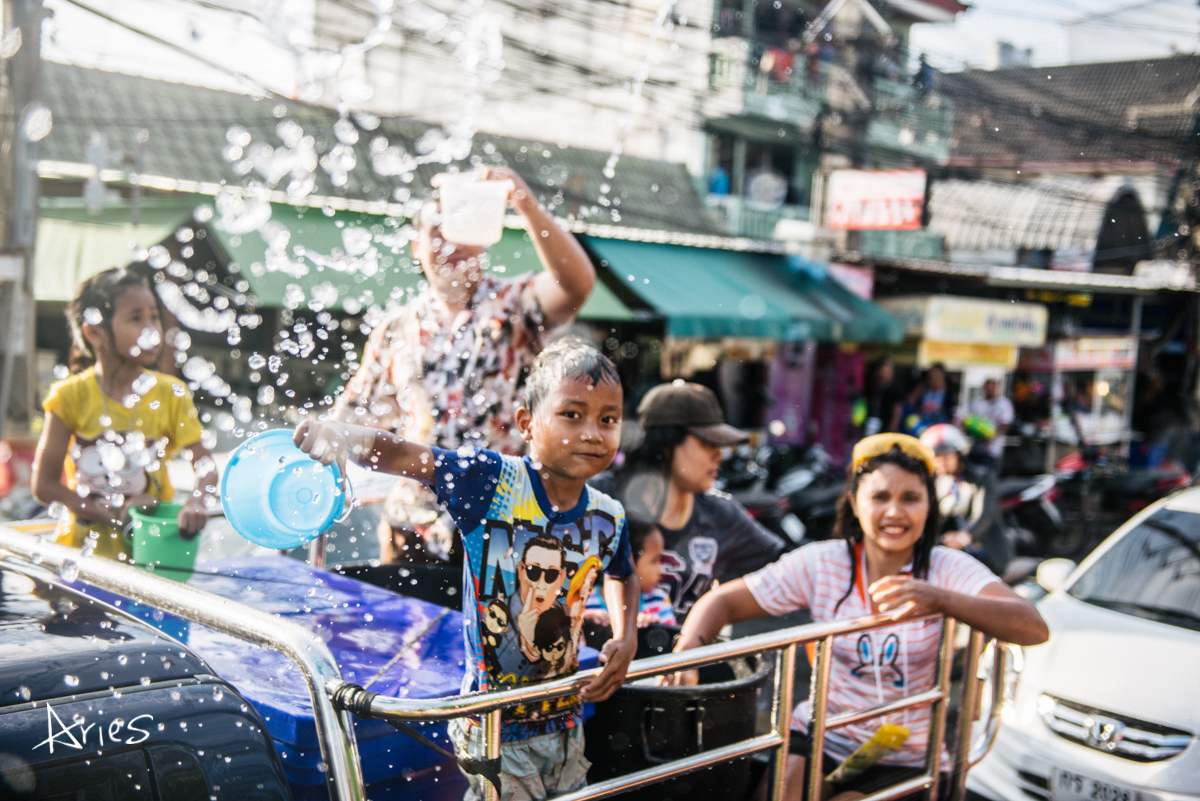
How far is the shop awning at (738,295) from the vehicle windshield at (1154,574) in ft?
22.0

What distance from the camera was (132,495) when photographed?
3.20 meters

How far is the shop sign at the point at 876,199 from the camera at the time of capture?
39.7 feet

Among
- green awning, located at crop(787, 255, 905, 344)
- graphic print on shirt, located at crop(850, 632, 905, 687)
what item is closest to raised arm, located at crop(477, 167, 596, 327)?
graphic print on shirt, located at crop(850, 632, 905, 687)

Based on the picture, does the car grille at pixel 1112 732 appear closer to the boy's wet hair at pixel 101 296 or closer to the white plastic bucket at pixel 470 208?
the white plastic bucket at pixel 470 208

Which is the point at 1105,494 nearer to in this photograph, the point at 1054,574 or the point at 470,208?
the point at 1054,574

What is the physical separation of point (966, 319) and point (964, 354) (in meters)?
0.77

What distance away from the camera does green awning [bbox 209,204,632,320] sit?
8711 mm

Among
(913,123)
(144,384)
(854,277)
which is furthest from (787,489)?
(913,123)

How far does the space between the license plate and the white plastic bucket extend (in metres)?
3.08

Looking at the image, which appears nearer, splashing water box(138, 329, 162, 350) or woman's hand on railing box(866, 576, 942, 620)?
woman's hand on railing box(866, 576, 942, 620)

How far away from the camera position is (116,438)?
10.6 feet

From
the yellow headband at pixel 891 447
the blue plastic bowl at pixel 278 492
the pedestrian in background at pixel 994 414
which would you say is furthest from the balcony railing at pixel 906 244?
the blue plastic bowl at pixel 278 492

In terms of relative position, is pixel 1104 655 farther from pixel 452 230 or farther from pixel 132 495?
pixel 132 495

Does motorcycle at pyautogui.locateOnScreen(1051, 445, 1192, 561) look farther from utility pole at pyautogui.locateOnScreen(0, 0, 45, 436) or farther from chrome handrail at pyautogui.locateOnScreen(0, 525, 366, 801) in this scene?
chrome handrail at pyautogui.locateOnScreen(0, 525, 366, 801)
